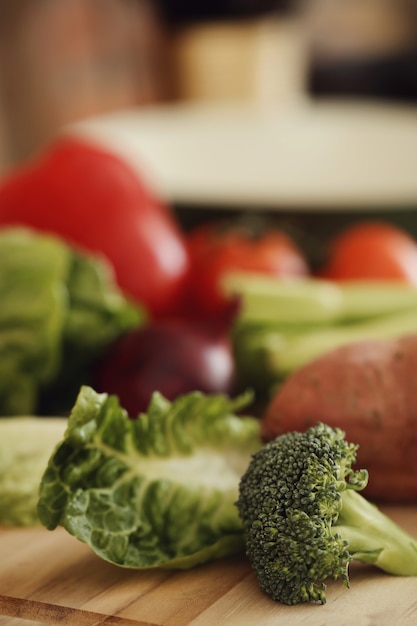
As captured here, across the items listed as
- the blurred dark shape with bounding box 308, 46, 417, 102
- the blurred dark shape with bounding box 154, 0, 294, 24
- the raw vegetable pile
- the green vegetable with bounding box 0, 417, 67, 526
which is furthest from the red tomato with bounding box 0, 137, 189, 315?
the blurred dark shape with bounding box 308, 46, 417, 102

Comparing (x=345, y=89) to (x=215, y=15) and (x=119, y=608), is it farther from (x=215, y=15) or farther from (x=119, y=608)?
(x=119, y=608)

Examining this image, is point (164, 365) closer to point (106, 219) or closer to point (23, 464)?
point (23, 464)

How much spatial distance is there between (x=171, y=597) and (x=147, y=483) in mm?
148

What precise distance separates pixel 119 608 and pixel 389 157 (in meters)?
1.93

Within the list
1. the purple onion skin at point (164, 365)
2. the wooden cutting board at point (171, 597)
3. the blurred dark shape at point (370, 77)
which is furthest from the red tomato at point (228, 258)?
the blurred dark shape at point (370, 77)

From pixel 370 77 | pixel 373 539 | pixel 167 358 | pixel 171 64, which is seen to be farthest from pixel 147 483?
pixel 370 77

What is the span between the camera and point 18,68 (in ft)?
9.62

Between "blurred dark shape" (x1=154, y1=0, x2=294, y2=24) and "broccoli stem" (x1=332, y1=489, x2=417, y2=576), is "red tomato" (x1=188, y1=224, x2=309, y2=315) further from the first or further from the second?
"blurred dark shape" (x1=154, y1=0, x2=294, y2=24)

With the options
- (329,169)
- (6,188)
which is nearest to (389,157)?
(329,169)

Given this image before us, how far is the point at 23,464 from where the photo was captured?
3.64 feet

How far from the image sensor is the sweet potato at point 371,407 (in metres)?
1.04

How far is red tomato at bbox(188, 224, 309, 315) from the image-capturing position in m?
1.84

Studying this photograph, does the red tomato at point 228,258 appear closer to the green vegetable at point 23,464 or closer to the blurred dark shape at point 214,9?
the green vegetable at point 23,464

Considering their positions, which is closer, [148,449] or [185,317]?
[148,449]
